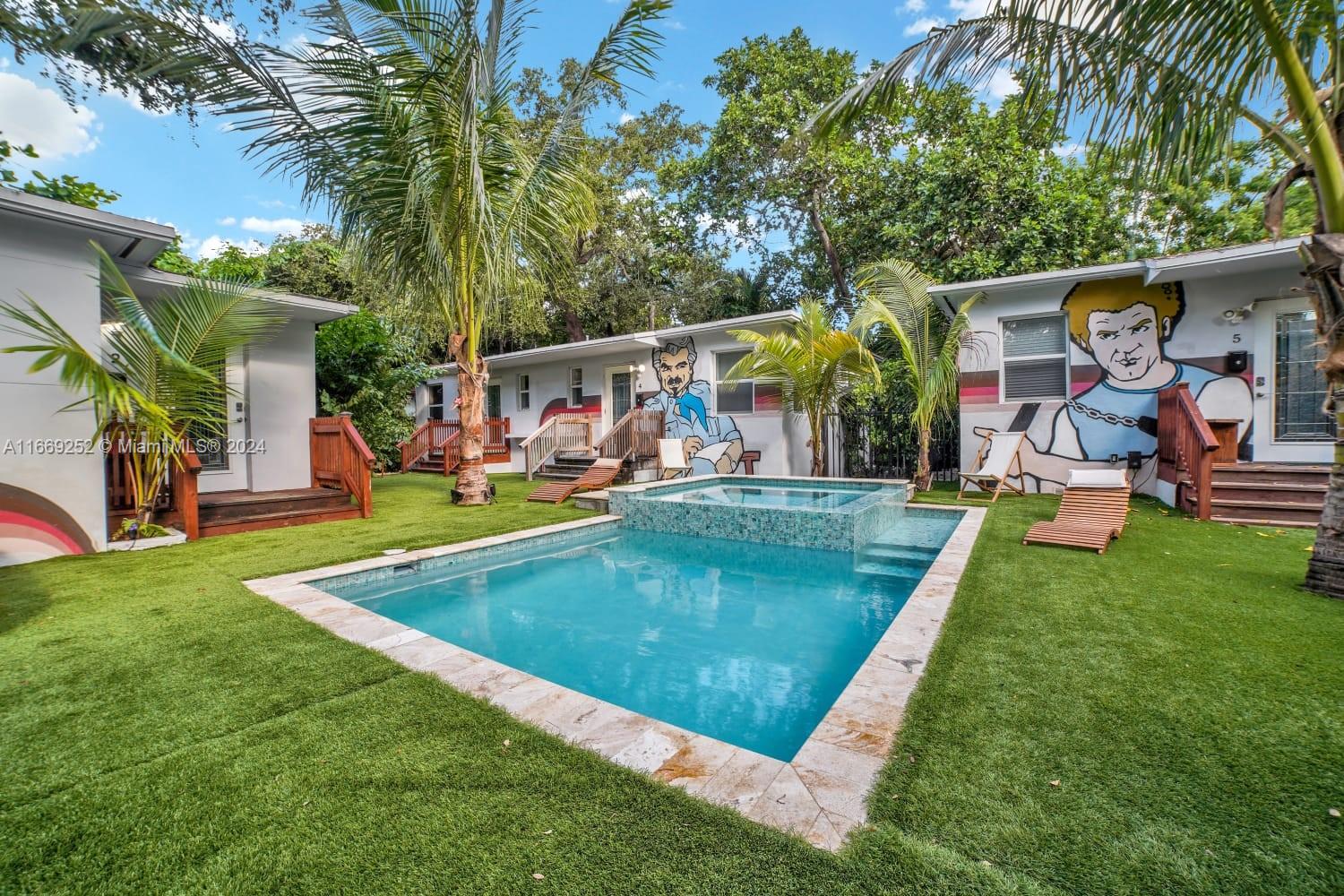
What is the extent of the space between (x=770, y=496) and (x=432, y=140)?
685cm

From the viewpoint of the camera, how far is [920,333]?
9.32 m

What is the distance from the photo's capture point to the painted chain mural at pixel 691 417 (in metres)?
12.5

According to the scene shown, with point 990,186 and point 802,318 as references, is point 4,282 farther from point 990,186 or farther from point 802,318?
point 990,186

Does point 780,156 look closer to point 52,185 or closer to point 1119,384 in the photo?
point 1119,384

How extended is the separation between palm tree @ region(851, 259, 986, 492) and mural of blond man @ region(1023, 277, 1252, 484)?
1617mm

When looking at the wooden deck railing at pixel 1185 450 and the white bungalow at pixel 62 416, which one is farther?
the wooden deck railing at pixel 1185 450

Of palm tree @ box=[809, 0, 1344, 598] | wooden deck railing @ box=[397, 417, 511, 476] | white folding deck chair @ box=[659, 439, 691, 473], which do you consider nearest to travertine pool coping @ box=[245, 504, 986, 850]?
palm tree @ box=[809, 0, 1344, 598]

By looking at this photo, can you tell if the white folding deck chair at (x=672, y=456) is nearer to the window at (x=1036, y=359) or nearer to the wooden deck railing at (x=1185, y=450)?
the window at (x=1036, y=359)

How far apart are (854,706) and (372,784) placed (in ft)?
6.11

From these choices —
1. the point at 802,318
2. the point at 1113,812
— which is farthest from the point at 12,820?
the point at 802,318

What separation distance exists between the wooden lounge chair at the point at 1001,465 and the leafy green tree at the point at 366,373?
11.3 m

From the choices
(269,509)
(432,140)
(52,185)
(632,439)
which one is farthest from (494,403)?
(432,140)

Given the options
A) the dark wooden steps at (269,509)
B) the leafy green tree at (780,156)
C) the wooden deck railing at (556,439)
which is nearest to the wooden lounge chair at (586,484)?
the wooden deck railing at (556,439)

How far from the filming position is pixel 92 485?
18.6ft
